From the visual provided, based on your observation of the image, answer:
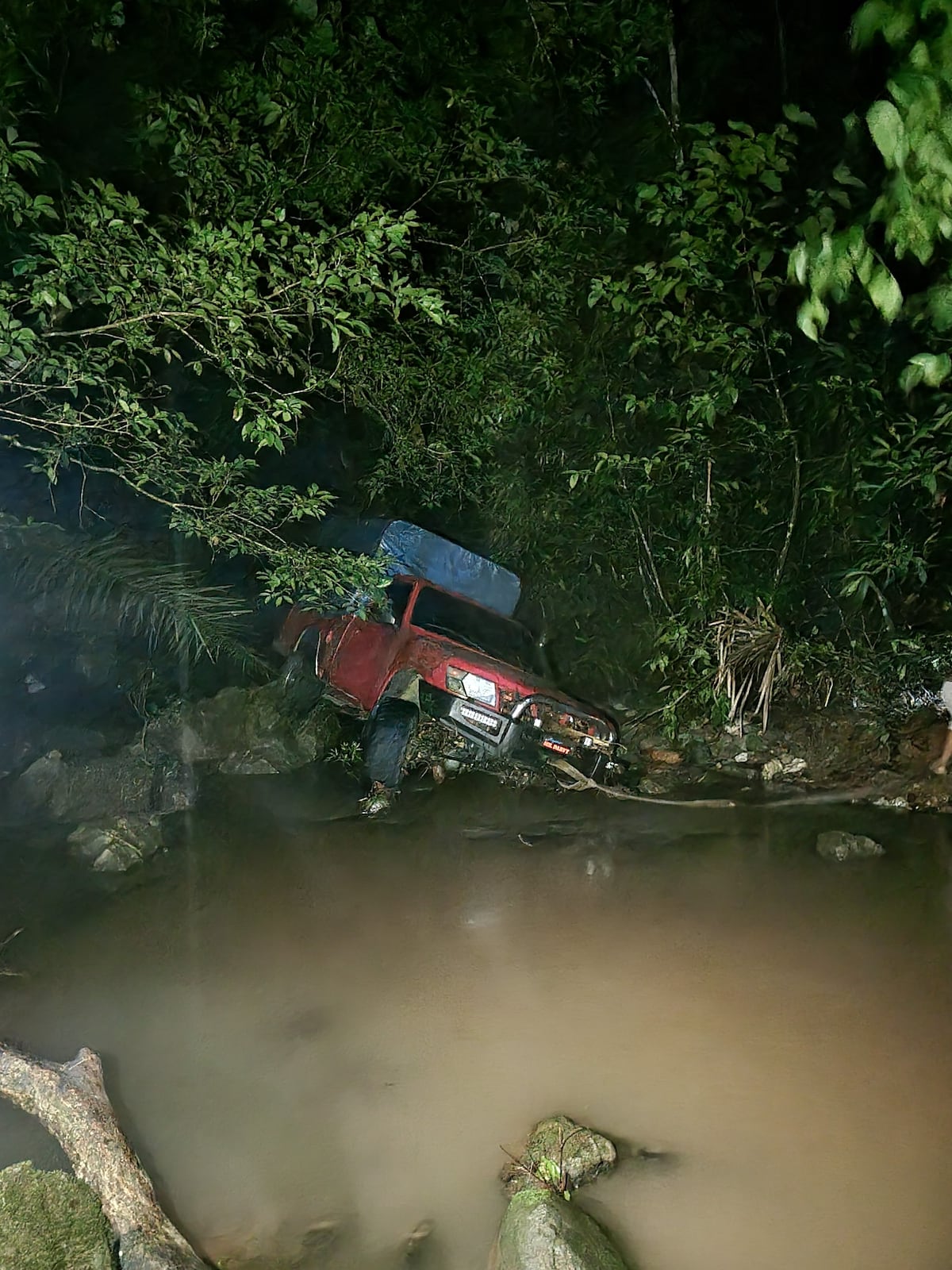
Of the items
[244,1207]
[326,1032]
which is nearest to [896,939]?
[326,1032]

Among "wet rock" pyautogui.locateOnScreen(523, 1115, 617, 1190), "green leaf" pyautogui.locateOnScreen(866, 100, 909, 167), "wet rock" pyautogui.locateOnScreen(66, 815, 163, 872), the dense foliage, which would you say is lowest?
"wet rock" pyautogui.locateOnScreen(66, 815, 163, 872)

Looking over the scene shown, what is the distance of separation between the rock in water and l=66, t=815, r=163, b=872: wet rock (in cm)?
331

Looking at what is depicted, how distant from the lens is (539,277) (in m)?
5.14

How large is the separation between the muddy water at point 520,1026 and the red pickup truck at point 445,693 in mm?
660

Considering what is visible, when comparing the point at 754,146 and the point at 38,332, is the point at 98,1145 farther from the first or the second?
the point at 754,146

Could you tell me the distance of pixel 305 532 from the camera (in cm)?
682

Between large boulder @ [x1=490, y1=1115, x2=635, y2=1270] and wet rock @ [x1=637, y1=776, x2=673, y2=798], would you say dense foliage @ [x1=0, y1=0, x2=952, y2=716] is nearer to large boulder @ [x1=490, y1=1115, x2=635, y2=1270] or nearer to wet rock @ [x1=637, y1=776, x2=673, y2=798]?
wet rock @ [x1=637, y1=776, x2=673, y2=798]

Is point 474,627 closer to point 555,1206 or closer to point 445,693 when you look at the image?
point 445,693

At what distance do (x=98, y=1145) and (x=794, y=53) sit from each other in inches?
A: 220

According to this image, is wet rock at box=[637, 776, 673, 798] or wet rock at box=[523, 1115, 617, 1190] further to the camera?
wet rock at box=[637, 776, 673, 798]

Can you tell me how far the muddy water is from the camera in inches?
101

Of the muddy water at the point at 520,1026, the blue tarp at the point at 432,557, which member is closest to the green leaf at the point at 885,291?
the muddy water at the point at 520,1026

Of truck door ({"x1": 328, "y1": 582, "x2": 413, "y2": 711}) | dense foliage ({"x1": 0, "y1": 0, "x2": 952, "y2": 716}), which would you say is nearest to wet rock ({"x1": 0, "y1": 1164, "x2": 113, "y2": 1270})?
dense foliage ({"x1": 0, "y1": 0, "x2": 952, "y2": 716})

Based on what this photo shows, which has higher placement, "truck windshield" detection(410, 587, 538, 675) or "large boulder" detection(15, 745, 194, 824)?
"truck windshield" detection(410, 587, 538, 675)
